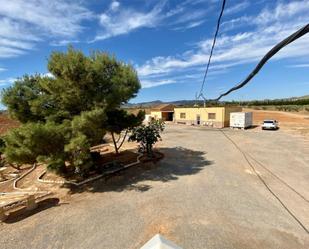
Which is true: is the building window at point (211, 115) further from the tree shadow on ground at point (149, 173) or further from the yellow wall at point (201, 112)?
the tree shadow on ground at point (149, 173)

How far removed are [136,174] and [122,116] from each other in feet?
13.2

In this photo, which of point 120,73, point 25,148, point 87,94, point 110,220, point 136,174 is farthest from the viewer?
point 120,73

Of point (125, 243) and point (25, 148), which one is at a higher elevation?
point (25, 148)

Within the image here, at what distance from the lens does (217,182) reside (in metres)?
11.9

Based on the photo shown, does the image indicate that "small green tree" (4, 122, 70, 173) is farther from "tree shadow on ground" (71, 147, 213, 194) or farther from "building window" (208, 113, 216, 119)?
"building window" (208, 113, 216, 119)

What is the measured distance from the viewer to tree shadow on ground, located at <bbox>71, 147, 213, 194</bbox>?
1175 centimetres

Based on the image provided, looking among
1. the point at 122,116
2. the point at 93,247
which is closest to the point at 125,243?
the point at 93,247

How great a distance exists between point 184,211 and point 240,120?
1136 inches

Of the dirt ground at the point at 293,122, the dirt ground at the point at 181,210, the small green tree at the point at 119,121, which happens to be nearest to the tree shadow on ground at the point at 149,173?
the dirt ground at the point at 181,210

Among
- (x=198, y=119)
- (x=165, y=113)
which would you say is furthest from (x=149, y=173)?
(x=165, y=113)

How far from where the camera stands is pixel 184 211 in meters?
8.67

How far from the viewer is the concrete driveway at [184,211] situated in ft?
23.0

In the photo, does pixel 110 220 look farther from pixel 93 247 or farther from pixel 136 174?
pixel 136 174

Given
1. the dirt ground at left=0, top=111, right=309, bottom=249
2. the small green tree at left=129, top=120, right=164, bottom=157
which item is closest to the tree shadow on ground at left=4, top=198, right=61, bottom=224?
the dirt ground at left=0, top=111, right=309, bottom=249
